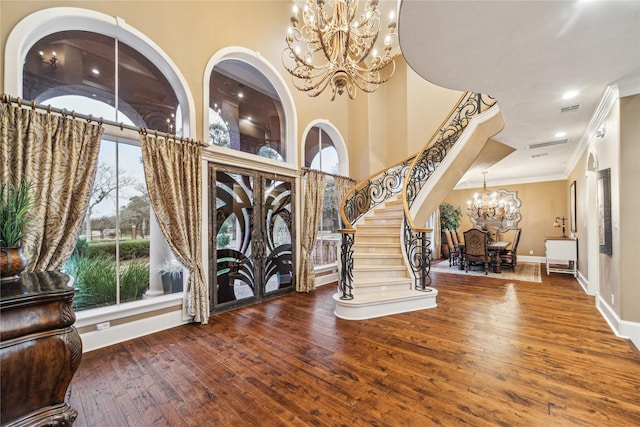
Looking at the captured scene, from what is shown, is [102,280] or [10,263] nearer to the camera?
[10,263]

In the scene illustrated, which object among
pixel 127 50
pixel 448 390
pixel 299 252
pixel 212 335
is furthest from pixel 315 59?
pixel 448 390

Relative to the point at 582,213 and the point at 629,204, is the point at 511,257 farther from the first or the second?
the point at 629,204

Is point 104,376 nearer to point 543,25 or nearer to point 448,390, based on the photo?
point 448,390

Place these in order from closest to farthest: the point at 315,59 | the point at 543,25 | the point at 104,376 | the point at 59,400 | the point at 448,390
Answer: the point at 59,400 → the point at 543,25 → the point at 448,390 → the point at 104,376 → the point at 315,59

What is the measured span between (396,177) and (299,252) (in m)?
3.41

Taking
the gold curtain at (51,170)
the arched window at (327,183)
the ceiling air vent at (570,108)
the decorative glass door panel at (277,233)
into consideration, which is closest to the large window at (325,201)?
the arched window at (327,183)

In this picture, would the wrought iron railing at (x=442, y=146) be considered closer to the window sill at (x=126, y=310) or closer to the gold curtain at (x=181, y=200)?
the gold curtain at (x=181, y=200)

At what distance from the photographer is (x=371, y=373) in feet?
7.64

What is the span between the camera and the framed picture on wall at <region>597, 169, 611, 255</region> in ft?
10.6

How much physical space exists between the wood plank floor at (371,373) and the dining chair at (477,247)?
2.78m

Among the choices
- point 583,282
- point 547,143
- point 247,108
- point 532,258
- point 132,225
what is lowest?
point 532,258

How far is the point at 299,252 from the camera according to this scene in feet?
17.4

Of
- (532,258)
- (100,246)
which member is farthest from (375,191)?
(532,258)

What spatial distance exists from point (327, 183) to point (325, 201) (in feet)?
1.51
